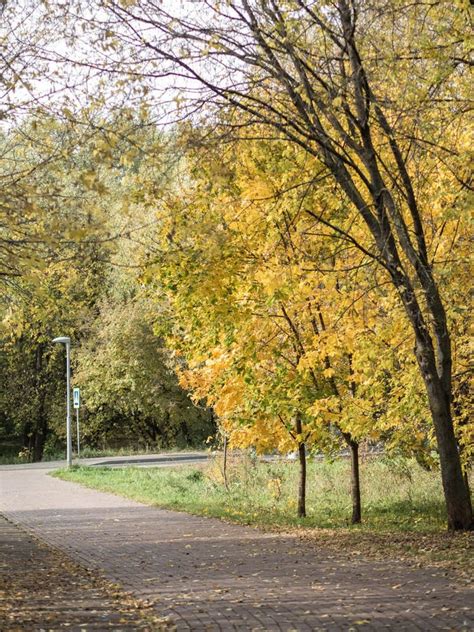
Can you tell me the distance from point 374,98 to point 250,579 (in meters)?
5.68

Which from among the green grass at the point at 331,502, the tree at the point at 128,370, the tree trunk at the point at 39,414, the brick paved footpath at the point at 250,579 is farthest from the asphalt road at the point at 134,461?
the brick paved footpath at the point at 250,579

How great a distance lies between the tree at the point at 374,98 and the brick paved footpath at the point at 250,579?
9.65ft

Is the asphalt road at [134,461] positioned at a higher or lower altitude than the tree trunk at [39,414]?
lower

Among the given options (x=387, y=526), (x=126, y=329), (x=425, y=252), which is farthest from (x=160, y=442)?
(x=425, y=252)

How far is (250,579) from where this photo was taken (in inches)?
379

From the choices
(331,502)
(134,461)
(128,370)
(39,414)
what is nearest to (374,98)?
(331,502)

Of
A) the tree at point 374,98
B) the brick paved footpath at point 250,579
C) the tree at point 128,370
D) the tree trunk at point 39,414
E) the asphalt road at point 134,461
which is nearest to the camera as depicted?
the brick paved footpath at point 250,579

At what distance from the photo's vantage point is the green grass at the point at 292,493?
52.4 ft

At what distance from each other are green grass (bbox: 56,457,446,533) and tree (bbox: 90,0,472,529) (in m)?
3.28

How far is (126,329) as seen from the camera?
43.7 metres

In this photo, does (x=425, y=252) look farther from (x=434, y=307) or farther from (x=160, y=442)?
(x=160, y=442)

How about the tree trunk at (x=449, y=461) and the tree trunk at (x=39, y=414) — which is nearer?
the tree trunk at (x=449, y=461)

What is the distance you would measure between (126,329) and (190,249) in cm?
3342

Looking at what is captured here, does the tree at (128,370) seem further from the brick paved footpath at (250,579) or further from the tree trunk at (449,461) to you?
the tree trunk at (449,461)
